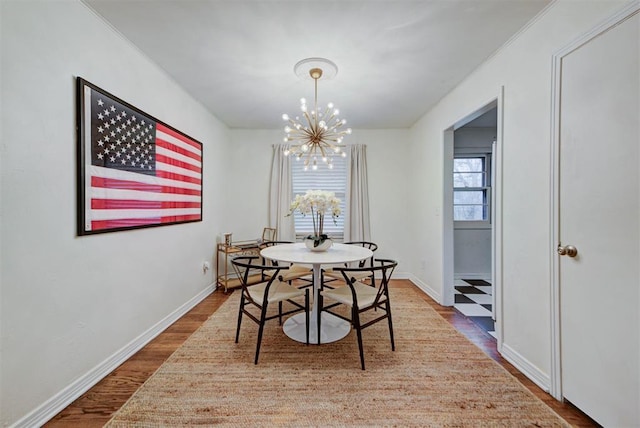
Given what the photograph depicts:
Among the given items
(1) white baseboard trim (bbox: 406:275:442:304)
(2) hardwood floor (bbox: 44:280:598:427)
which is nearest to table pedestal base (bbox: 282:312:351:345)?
(2) hardwood floor (bbox: 44:280:598:427)

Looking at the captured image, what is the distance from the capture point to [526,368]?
5.87 ft

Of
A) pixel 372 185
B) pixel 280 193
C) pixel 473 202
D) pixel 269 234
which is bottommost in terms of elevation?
pixel 269 234

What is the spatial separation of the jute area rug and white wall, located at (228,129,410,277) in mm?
2018

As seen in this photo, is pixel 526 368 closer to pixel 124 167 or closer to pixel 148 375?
pixel 148 375

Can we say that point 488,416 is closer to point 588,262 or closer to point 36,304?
point 588,262

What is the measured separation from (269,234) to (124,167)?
2356 millimetres

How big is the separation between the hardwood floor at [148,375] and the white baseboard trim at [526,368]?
1.3 inches

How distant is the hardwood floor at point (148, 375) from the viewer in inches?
56.1

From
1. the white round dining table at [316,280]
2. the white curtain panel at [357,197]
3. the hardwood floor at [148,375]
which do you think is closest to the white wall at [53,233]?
the hardwood floor at [148,375]

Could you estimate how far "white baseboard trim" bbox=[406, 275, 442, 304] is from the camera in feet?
10.4

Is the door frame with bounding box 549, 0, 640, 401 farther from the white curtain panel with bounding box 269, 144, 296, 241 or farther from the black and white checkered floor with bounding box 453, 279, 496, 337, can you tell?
the white curtain panel with bounding box 269, 144, 296, 241

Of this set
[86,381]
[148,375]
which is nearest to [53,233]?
[86,381]

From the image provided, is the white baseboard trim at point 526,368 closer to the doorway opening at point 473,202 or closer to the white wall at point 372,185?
the doorway opening at point 473,202

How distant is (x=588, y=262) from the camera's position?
1.40 metres
